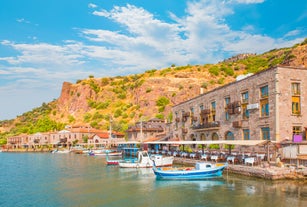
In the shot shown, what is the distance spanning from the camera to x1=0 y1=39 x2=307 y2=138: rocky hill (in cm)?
10871

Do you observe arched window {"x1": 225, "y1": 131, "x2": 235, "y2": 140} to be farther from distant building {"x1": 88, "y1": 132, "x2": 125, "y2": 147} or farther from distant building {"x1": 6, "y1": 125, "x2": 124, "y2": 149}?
distant building {"x1": 88, "y1": 132, "x2": 125, "y2": 147}

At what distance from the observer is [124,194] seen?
24.7 metres

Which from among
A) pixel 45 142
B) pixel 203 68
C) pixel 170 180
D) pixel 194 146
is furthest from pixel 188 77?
pixel 170 180

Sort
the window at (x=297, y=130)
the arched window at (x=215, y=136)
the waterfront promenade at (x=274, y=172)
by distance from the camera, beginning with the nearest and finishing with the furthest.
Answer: the waterfront promenade at (x=274, y=172) < the window at (x=297, y=130) < the arched window at (x=215, y=136)

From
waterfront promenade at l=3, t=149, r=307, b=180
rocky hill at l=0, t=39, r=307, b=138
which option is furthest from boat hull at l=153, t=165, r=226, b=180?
rocky hill at l=0, t=39, r=307, b=138

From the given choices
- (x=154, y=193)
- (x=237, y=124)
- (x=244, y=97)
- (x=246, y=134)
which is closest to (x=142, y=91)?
(x=237, y=124)

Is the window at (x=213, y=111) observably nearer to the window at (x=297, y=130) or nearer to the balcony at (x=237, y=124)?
the balcony at (x=237, y=124)

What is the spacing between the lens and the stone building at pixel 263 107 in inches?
1266

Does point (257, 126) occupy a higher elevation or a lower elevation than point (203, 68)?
lower

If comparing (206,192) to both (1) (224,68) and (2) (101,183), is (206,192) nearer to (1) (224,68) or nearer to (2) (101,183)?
(2) (101,183)

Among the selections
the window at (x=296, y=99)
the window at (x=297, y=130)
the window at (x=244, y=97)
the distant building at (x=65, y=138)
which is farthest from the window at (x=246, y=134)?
the distant building at (x=65, y=138)

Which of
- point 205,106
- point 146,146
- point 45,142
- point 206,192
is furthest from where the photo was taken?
point 45,142

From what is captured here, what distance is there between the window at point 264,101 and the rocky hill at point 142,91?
53.3 metres

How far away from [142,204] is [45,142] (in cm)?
10452
